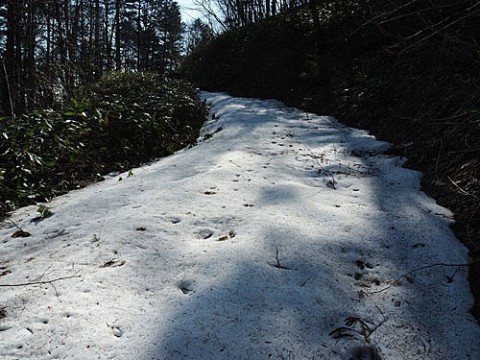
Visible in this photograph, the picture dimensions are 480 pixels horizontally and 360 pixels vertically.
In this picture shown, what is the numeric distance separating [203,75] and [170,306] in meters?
14.0

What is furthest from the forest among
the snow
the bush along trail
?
the snow

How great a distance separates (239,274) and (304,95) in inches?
319

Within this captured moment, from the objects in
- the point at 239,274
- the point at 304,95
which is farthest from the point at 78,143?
the point at 304,95

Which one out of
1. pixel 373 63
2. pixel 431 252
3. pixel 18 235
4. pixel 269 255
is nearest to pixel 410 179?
pixel 431 252

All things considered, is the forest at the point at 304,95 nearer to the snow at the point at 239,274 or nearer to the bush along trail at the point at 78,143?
the bush along trail at the point at 78,143

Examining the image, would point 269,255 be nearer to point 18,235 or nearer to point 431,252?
point 431,252

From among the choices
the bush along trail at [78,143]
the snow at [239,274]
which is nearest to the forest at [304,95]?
the bush along trail at [78,143]

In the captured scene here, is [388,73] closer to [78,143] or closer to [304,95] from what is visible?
[304,95]

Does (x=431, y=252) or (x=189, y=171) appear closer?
(x=431, y=252)

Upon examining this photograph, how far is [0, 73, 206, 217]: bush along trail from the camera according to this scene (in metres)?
3.89

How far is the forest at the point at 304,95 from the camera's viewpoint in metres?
3.38

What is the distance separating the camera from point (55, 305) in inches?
71.4

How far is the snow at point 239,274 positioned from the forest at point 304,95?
379 millimetres

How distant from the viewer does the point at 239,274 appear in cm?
207
